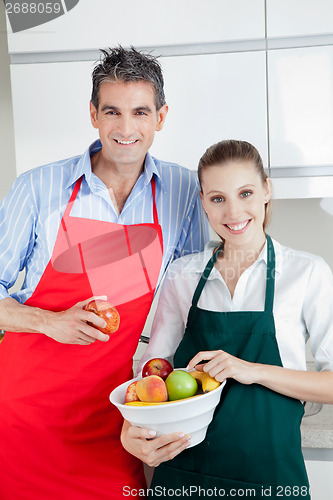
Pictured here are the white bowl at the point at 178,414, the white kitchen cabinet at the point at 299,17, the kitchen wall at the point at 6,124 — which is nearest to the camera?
the white bowl at the point at 178,414

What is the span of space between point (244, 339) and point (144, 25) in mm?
1032

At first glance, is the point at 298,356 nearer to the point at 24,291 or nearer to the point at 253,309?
the point at 253,309

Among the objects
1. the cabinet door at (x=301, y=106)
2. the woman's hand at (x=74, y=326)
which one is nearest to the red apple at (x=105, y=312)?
the woman's hand at (x=74, y=326)

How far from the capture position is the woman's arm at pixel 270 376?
100 cm

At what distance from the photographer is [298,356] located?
107 cm

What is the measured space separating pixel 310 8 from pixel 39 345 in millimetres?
1189

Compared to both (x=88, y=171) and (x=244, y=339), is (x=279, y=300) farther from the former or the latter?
(x=88, y=171)

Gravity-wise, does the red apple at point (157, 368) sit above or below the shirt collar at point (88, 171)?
below

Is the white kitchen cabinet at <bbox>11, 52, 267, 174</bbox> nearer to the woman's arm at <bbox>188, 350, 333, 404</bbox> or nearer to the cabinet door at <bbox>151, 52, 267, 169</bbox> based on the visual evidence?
the cabinet door at <bbox>151, 52, 267, 169</bbox>

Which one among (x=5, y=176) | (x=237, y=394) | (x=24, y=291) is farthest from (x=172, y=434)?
(x=5, y=176)

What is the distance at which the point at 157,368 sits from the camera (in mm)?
1064

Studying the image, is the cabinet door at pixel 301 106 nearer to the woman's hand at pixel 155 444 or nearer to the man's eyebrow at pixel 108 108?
the man's eyebrow at pixel 108 108

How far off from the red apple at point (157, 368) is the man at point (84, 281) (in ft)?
0.50

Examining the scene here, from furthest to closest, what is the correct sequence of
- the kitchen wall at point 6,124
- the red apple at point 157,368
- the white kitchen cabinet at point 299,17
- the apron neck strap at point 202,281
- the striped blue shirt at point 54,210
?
1. the kitchen wall at point 6,124
2. the white kitchen cabinet at point 299,17
3. the striped blue shirt at point 54,210
4. the apron neck strap at point 202,281
5. the red apple at point 157,368
